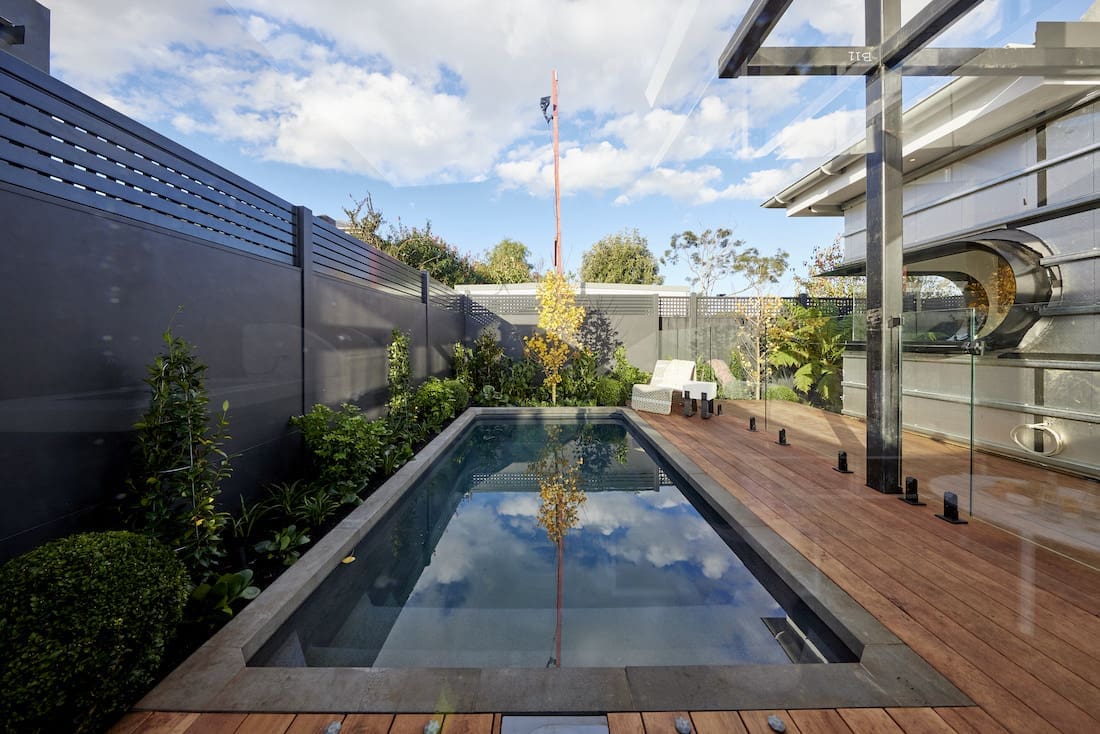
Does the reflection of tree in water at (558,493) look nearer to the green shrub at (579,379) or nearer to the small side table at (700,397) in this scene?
the small side table at (700,397)

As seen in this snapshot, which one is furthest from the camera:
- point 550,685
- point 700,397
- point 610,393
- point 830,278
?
point 610,393

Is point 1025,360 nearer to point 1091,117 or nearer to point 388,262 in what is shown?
point 1091,117

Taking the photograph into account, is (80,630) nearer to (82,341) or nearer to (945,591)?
(82,341)

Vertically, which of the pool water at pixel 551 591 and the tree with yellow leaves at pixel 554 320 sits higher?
the tree with yellow leaves at pixel 554 320

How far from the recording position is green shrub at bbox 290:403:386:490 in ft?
10.7

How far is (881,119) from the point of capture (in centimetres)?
282

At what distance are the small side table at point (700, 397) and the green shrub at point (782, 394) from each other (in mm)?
1081

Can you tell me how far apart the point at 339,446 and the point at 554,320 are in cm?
512

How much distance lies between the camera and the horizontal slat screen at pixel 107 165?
159cm

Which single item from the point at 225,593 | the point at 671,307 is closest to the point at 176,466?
the point at 225,593

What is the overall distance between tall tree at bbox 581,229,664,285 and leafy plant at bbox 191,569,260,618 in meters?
18.9

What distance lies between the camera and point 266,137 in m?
4.54

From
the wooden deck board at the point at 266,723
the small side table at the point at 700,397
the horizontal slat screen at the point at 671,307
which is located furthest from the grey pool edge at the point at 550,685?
the horizontal slat screen at the point at 671,307

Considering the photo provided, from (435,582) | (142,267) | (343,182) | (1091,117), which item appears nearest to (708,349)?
(1091,117)
